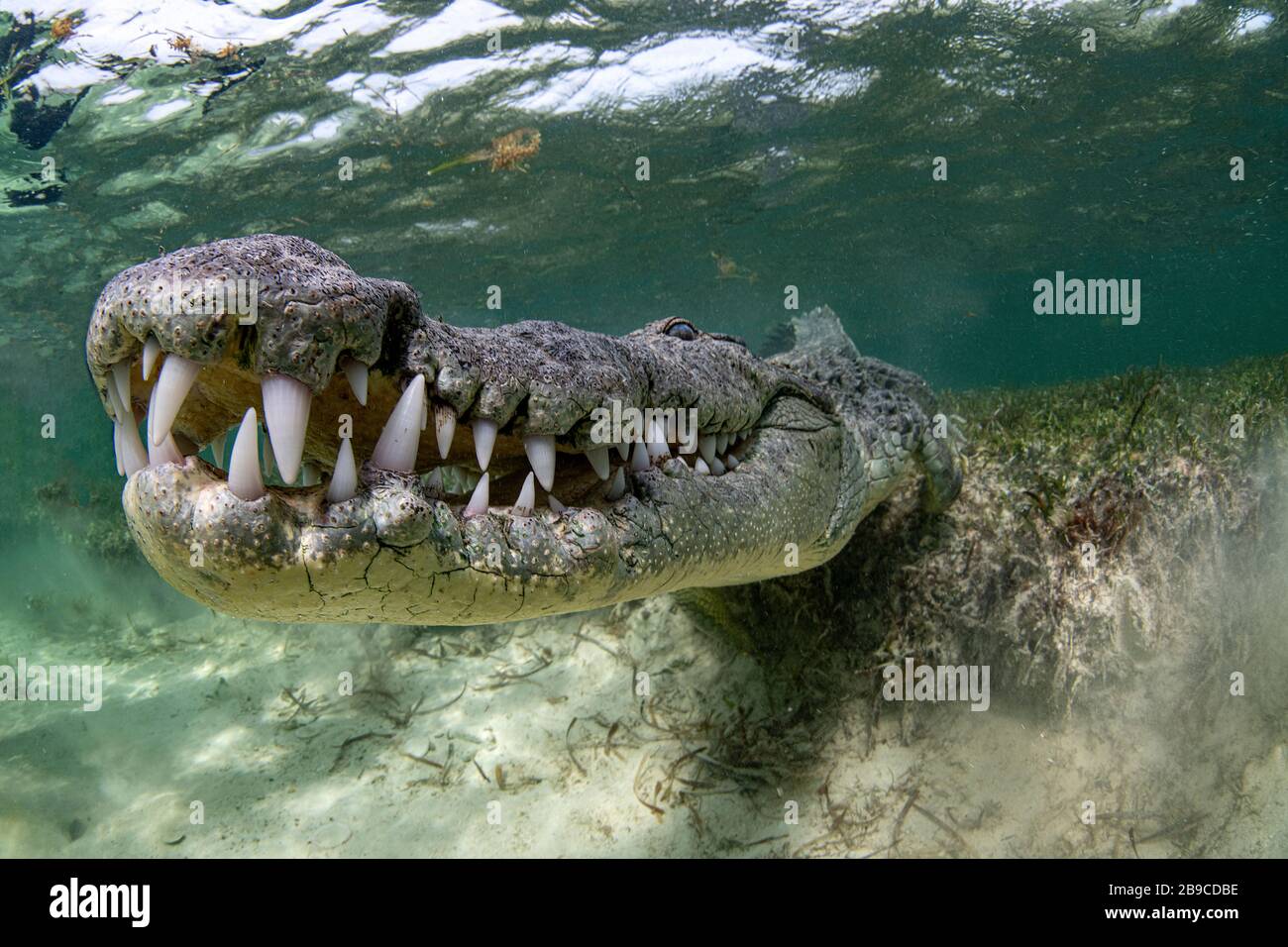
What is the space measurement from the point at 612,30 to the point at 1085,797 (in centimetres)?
1264

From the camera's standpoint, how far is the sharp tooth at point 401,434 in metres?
1.64

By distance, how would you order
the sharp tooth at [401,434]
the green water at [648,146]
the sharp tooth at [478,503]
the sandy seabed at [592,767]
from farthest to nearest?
the green water at [648,146]
the sandy seabed at [592,767]
the sharp tooth at [478,503]
the sharp tooth at [401,434]

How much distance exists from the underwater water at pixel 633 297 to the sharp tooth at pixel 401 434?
2612mm

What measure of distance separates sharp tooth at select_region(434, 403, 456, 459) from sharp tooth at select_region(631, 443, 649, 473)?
748 millimetres

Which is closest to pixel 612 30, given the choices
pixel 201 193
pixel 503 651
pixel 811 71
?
pixel 811 71

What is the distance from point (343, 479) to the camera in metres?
1.52

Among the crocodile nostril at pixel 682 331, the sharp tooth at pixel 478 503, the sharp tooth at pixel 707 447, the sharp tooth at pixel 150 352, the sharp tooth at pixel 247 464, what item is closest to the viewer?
the sharp tooth at pixel 247 464

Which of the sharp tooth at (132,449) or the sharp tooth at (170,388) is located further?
the sharp tooth at (132,449)

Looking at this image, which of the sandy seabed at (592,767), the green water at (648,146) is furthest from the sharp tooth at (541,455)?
the green water at (648,146)

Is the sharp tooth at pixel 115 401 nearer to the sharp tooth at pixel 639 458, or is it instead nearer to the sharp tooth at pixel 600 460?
the sharp tooth at pixel 600 460

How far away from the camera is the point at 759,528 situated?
8.95 ft

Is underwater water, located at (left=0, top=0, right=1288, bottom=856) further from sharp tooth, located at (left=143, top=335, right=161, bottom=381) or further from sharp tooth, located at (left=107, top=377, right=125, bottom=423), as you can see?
sharp tooth, located at (left=143, top=335, right=161, bottom=381)

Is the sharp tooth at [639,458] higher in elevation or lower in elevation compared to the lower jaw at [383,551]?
higher

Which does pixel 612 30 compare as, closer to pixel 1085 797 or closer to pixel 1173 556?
pixel 1173 556
